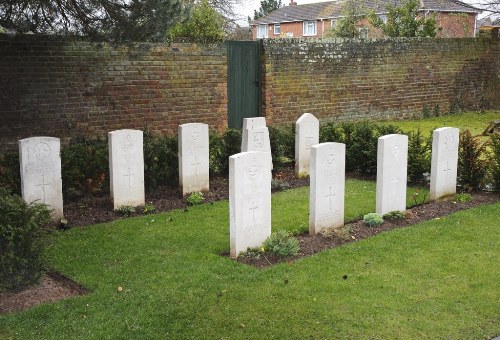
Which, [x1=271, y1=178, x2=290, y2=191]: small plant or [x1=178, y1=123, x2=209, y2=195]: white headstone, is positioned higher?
[x1=178, y1=123, x2=209, y2=195]: white headstone

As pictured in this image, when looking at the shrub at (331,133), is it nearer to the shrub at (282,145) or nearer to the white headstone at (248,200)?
the shrub at (282,145)

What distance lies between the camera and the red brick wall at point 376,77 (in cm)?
1606

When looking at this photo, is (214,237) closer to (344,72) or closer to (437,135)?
(437,135)

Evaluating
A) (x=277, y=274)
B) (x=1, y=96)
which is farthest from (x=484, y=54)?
(x=277, y=274)

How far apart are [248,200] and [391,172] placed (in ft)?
8.06

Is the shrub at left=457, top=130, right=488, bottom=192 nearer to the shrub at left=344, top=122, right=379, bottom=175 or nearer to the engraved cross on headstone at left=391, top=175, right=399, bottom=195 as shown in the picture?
the shrub at left=344, top=122, right=379, bottom=175

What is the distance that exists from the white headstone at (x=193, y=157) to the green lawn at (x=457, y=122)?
8.50 m

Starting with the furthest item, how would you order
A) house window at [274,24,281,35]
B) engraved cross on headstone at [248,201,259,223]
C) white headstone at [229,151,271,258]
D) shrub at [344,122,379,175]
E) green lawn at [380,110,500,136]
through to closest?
house window at [274,24,281,35], green lawn at [380,110,500,136], shrub at [344,122,379,175], engraved cross on headstone at [248,201,259,223], white headstone at [229,151,271,258]

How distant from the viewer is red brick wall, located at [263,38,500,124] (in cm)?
1606

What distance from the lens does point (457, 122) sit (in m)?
19.1

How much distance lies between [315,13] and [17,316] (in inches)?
1735

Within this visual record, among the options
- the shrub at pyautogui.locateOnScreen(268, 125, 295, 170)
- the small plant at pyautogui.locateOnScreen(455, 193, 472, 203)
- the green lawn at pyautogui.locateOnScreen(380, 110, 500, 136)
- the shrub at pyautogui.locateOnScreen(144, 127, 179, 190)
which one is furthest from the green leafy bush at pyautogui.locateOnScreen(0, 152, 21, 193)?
the green lawn at pyautogui.locateOnScreen(380, 110, 500, 136)

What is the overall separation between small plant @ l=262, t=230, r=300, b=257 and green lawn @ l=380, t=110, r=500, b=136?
35.5ft

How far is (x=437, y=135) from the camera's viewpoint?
937 cm
